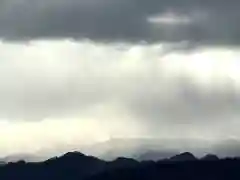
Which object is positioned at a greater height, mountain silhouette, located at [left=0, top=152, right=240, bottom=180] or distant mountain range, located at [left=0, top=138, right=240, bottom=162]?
distant mountain range, located at [left=0, top=138, right=240, bottom=162]

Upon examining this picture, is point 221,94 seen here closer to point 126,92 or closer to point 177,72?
point 177,72

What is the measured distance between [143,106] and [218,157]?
0.35 m

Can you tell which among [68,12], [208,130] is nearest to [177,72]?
[208,130]

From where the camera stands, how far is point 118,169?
2.63 m

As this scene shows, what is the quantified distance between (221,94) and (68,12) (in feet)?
2.23

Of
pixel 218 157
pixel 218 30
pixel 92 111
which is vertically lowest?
pixel 218 157

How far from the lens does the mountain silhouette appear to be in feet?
8.59

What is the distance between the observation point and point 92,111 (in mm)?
2781

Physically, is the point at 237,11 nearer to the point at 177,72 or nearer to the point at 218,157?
the point at 177,72

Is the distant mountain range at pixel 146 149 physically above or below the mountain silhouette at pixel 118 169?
above

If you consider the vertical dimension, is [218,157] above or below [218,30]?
below

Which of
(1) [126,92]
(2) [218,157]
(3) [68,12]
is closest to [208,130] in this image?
(2) [218,157]

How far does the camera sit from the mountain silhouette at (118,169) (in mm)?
2617

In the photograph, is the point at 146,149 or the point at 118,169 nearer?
the point at 118,169
